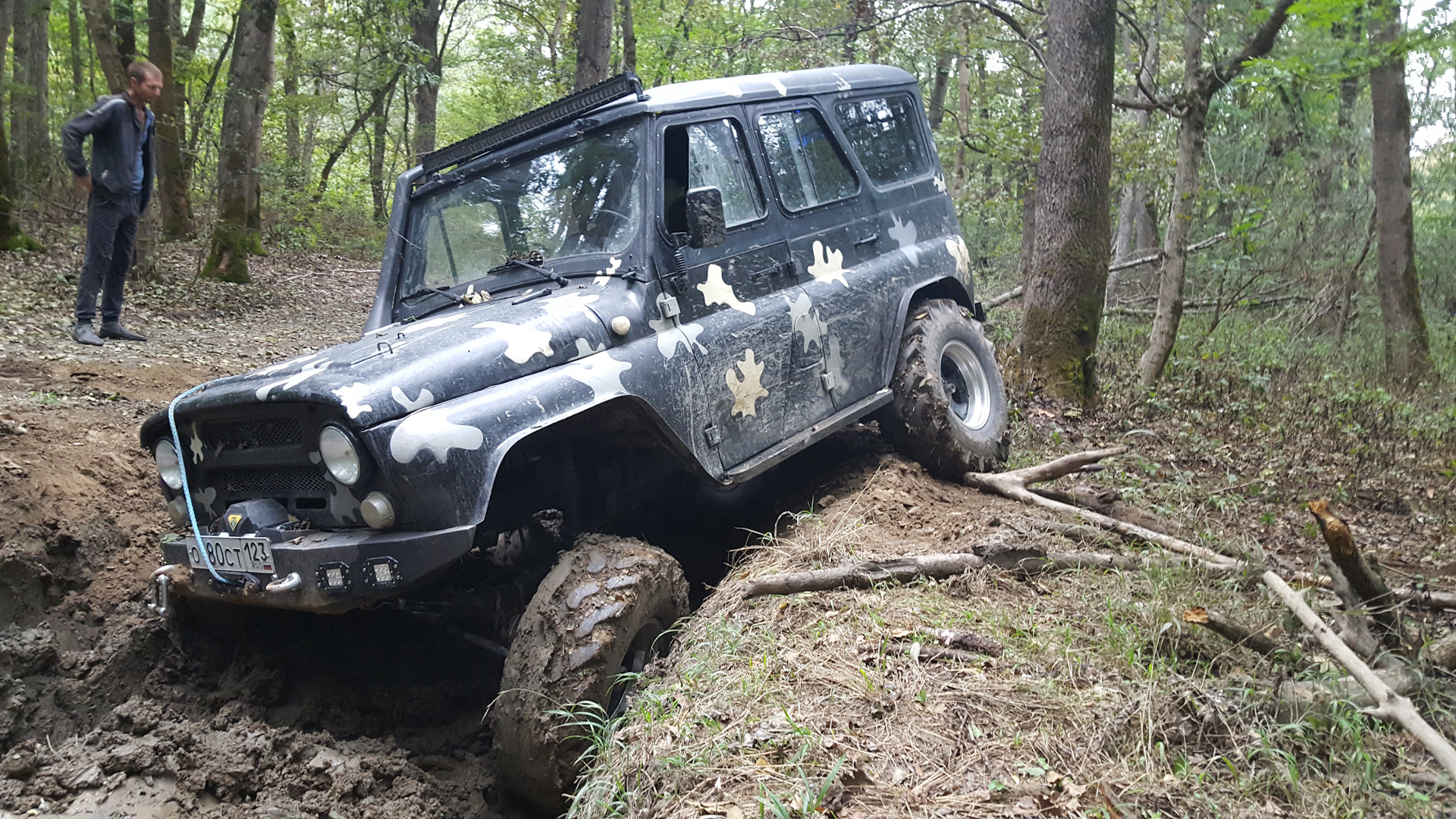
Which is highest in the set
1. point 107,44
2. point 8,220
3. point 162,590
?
point 107,44

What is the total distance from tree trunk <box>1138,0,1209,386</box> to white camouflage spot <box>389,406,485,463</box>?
6.79 meters

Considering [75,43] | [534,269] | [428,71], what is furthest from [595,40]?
[75,43]

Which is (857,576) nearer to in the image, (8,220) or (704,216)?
(704,216)

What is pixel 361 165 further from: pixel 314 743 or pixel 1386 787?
pixel 1386 787

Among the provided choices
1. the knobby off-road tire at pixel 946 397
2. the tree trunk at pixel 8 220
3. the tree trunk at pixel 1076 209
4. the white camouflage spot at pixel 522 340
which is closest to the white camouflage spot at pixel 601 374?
the white camouflage spot at pixel 522 340

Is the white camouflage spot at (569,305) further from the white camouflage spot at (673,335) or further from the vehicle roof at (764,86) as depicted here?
the vehicle roof at (764,86)

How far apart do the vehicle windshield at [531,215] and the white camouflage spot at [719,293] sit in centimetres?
41

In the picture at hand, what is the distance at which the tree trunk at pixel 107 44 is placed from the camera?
9.47 m

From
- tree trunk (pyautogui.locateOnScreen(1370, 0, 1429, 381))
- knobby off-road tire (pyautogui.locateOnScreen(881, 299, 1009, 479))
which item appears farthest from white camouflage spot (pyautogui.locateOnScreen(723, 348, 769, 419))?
tree trunk (pyautogui.locateOnScreen(1370, 0, 1429, 381))

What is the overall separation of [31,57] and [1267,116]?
16.8 m

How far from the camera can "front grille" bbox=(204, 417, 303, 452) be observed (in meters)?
3.10

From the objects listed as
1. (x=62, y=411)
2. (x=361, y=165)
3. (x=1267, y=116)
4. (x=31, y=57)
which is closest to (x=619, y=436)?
(x=62, y=411)

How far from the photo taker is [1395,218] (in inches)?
368

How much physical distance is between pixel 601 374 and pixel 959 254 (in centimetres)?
317
